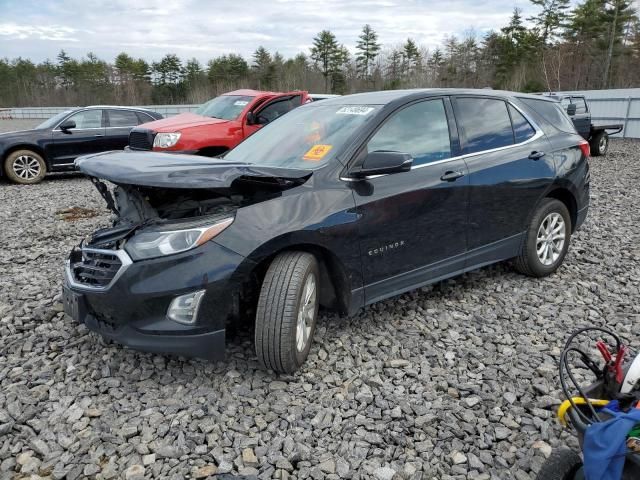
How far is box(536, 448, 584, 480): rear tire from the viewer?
187 centimetres

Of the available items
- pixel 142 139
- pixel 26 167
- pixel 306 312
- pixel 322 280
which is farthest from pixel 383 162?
pixel 26 167

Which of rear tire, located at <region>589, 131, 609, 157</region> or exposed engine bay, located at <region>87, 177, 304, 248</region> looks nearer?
exposed engine bay, located at <region>87, 177, 304, 248</region>

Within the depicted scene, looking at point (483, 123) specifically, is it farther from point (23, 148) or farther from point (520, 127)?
point (23, 148)

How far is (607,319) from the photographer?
3.78 metres

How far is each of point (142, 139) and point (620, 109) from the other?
60.6ft

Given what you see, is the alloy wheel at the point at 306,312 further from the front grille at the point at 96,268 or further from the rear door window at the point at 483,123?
the rear door window at the point at 483,123

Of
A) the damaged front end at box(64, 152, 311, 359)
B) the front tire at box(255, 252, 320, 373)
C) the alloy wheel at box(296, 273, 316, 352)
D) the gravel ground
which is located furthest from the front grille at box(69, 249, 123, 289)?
the alloy wheel at box(296, 273, 316, 352)

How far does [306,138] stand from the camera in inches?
141

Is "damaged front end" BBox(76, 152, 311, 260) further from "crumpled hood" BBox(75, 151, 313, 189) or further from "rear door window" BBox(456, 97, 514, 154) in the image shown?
"rear door window" BBox(456, 97, 514, 154)

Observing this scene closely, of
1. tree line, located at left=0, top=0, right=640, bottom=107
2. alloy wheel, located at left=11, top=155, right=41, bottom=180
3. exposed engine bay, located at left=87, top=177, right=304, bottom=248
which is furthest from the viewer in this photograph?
tree line, located at left=0, top=0, right=640, bottom=107

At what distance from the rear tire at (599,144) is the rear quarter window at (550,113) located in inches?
429

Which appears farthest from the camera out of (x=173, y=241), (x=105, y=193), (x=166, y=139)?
(x=166, y=139)

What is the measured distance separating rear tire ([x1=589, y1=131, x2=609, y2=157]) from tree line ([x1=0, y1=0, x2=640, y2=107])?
26272mm

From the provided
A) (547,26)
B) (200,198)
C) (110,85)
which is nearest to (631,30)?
(547,26)
